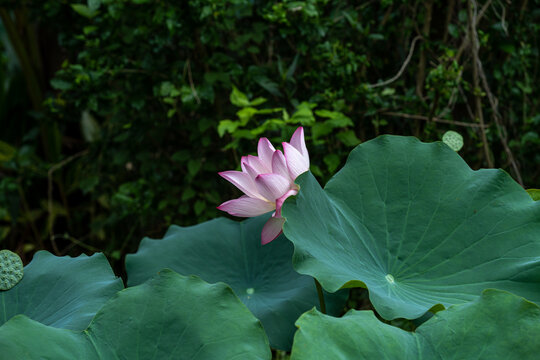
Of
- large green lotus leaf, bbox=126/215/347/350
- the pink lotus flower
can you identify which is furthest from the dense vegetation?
the pink lotus flower

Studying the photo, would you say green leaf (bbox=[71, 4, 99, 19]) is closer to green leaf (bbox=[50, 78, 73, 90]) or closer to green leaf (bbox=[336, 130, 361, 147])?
green leaf (bbox=[50, 78, 73, 90])

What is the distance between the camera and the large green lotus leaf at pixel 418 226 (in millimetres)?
635

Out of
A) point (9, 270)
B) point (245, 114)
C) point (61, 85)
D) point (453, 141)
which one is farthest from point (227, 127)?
point (9, 270)

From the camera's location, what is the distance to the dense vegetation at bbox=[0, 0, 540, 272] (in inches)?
63.0

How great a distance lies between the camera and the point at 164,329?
502mm

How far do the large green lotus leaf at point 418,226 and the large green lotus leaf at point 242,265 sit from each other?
90mm

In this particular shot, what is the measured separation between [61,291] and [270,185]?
30 centimetres

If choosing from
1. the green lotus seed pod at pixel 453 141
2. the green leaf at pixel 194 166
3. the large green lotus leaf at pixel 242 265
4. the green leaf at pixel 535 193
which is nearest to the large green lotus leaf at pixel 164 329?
the large green lotus leaf at pixel 242 265

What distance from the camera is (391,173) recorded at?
0.76m

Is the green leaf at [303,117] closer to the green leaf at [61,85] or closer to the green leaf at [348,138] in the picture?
the green leaf at [348,138]

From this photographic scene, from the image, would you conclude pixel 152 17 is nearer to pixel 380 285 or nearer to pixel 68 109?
pixel 68 109

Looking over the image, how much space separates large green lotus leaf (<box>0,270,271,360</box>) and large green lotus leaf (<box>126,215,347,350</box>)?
0.19 metres

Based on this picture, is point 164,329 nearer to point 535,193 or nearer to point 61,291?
point 61,291

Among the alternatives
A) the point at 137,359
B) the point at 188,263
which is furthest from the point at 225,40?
the point at 137,359
